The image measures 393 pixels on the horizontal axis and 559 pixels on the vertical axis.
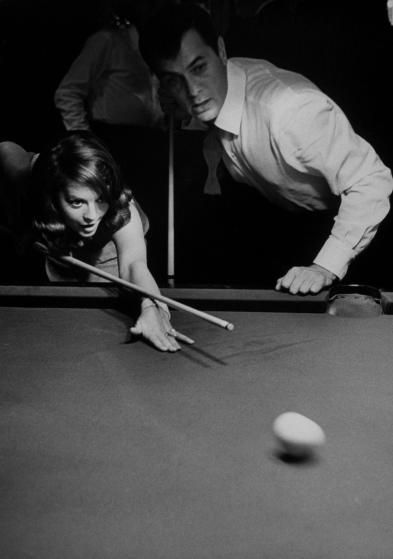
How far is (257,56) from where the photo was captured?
12.2 feet

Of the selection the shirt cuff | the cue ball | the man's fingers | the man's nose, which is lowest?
the shirt cuff

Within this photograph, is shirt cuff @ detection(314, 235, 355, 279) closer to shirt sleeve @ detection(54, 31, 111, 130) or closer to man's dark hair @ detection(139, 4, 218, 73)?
man's dark hair @ detection(139, 4, 218, 73)

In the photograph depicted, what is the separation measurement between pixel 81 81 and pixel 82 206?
1.41m

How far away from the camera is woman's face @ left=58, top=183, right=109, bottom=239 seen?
8.36ft

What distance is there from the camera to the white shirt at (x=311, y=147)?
2512 millimetres

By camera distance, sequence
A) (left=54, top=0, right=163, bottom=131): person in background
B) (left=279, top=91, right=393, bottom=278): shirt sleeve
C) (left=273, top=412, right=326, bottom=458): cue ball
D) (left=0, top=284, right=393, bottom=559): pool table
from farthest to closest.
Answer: (left=54, top=0, right=163, bottom=131): person in background → (left=279, top=91, right=393, bottom=278): shirt sleeve → (left=273, top=412, right=326, bottom=458): cue ball → (left=0, top=284, right=393, bottom=559): pool table

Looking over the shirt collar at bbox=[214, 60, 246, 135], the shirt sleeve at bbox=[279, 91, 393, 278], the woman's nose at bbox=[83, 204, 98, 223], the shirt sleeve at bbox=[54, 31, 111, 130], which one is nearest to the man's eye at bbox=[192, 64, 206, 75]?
the shirt collar at bbox=[214, 60, 246, 135]

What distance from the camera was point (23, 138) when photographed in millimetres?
4039

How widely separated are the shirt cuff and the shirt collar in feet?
2.10

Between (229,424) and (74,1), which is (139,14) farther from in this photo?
(229,424)

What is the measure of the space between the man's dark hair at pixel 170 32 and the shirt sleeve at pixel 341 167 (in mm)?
539

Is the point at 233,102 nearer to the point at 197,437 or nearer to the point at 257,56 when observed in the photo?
the point at 257,56

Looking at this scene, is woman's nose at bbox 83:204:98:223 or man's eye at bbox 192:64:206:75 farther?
man's eye at bbox 192:64:206:75

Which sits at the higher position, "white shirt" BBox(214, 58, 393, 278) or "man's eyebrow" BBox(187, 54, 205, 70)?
"man's eyebrow" BBox(187, 54, 205, 70)
